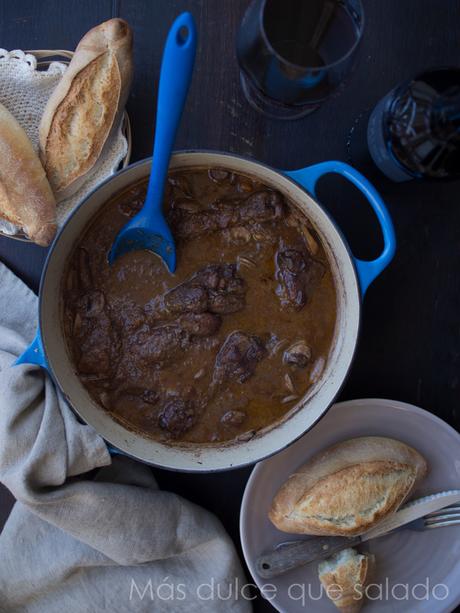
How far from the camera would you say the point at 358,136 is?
2.11m

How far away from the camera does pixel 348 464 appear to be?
1.97m

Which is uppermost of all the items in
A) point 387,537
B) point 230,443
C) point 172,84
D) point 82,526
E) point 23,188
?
point 172,84

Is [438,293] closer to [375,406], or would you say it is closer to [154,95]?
[375,406]

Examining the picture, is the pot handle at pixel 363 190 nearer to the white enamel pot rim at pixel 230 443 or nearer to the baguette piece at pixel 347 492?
the white enamel pot rim at pixel 230 443

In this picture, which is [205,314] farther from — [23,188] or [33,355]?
[23,188]

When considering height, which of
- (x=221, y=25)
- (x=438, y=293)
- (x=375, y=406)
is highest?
(x=221, y=25)

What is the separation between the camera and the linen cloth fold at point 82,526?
1.94 meters

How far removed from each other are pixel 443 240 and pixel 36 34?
5.31 ft

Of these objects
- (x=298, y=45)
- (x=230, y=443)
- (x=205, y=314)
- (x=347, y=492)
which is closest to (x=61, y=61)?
(x=298, y=45)

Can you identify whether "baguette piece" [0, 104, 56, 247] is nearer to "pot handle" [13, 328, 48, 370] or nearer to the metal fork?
"pot handle" [13, 328, 48, 370]

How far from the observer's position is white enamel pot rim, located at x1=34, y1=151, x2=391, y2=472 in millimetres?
1809

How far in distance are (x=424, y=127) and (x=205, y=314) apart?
2.90 ft

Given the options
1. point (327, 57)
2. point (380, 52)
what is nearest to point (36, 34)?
point (327, 57)

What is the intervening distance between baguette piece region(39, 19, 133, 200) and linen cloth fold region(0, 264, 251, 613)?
18.1 inches
